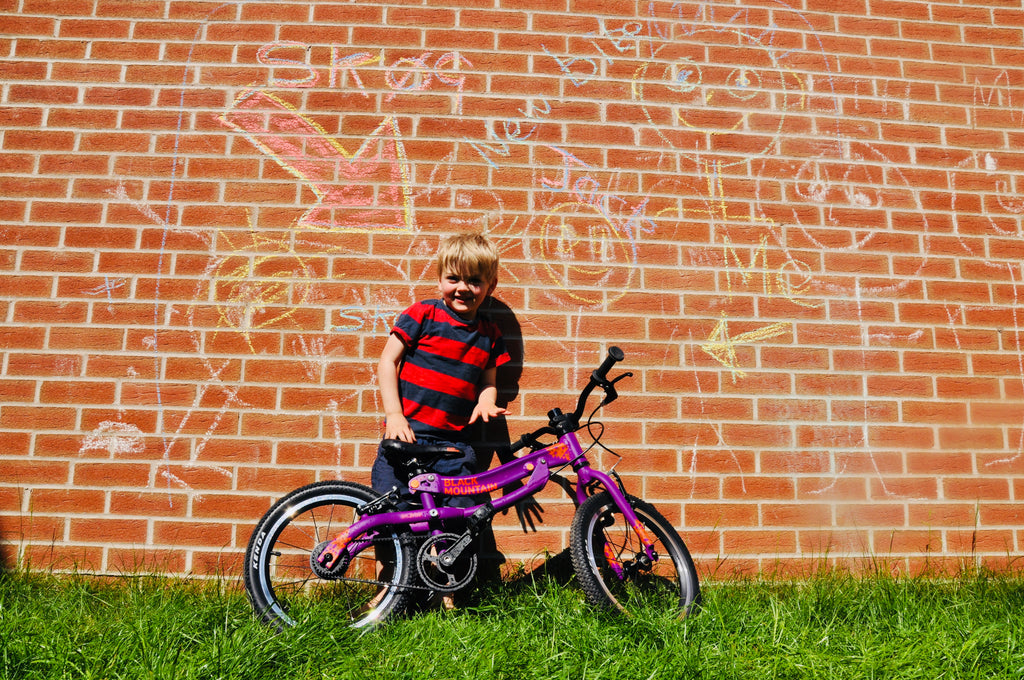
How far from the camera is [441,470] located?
266 cm

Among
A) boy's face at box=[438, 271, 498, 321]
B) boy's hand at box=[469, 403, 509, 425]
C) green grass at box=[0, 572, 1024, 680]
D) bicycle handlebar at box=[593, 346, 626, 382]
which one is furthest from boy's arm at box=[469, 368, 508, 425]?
green grass at box=[0, 572, 1024, 680]

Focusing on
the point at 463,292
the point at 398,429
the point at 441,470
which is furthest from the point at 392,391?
the point at 463,292

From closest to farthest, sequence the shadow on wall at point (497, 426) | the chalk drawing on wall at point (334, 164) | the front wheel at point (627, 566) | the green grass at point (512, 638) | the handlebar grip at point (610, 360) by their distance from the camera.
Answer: the green grass at point (512, 638), the front wheel at point (627, 566), the handlebar grip at point (610, 360), the shadow on wall at point (497, 426), the chalk drawing on wall at point (334, 164)

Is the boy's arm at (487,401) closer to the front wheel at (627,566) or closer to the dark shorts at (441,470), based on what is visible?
the dark shorts at (441,470)

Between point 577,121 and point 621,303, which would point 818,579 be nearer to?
point 621,303

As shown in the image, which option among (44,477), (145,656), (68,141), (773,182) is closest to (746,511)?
(773,182)

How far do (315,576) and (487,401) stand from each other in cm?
105

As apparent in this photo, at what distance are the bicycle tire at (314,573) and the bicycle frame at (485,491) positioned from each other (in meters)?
0.08

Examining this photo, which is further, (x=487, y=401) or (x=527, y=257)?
(x=527, y=257)

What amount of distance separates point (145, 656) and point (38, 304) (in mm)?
1747

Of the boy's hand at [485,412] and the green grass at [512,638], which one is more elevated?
the boy's hand at [485,412]

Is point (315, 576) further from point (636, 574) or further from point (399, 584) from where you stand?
point (636, 574)

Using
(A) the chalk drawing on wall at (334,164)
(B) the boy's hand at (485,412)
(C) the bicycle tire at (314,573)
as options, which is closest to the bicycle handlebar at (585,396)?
(B) the boy's hand at (485,412)

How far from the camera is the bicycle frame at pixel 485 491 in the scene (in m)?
2.44
